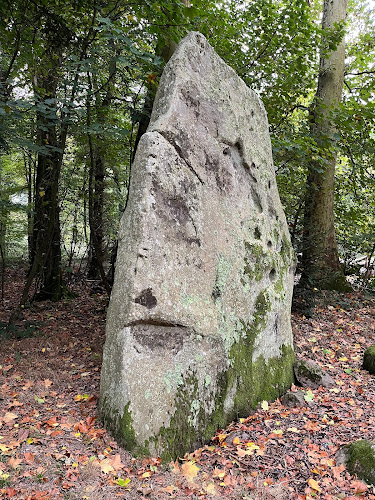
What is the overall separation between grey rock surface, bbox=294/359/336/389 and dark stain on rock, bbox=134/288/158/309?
278 cm

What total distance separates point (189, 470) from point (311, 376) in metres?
2.57

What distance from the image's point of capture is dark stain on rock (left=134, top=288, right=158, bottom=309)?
11.2 ft

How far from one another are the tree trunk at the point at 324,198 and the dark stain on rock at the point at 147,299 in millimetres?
5524

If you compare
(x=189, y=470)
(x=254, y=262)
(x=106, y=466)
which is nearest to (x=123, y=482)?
(x=106, y=466)

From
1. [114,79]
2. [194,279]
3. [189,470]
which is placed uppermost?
[114,79]

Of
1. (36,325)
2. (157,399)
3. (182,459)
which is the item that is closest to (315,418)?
(182,459)

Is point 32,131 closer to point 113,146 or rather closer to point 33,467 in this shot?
point 113,146

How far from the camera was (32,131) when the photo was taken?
778cm

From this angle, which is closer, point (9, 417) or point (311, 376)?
point (9, 417)

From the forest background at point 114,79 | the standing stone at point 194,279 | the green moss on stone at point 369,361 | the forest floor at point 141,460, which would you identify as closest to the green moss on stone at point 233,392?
the standing stone at point 194,279

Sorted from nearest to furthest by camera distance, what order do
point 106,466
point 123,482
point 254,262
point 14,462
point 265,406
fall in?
point 14,462, point 123,482, point 106,466, point 265,406, point 254,262

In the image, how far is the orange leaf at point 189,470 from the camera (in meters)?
3.20

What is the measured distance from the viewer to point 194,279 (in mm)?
3932

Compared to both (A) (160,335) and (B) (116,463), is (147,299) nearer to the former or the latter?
(A) (160,335)
